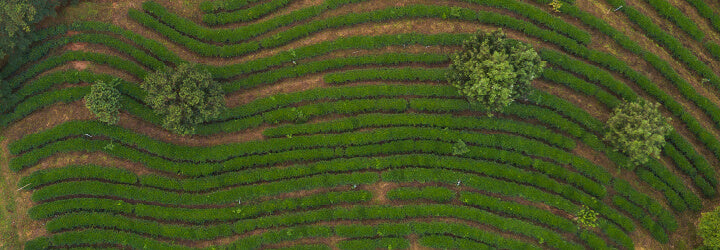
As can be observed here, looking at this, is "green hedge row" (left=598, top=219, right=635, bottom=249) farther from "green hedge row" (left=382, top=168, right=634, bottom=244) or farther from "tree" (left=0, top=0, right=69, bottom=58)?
"tree" (left=0, top=0, right=69, bottom=58)

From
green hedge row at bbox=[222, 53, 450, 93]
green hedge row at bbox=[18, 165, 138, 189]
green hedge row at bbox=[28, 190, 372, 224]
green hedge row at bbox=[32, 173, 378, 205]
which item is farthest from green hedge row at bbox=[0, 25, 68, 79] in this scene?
green hedge row at bbox=[222, 53, 450, 93]

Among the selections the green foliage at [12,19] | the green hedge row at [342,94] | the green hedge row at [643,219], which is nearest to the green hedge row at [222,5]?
the green hedge row at [342,94]

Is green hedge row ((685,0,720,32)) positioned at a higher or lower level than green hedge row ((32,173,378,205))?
higher

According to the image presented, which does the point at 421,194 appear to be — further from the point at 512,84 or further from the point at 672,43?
the point at 672,43

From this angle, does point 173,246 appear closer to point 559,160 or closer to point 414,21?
point 414,21

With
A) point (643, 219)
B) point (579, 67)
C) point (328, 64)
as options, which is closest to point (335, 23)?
point (328, 64)

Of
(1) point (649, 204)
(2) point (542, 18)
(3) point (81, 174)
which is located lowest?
(3) point (81, 174)

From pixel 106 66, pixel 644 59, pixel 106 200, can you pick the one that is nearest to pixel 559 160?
pixel 644 59
